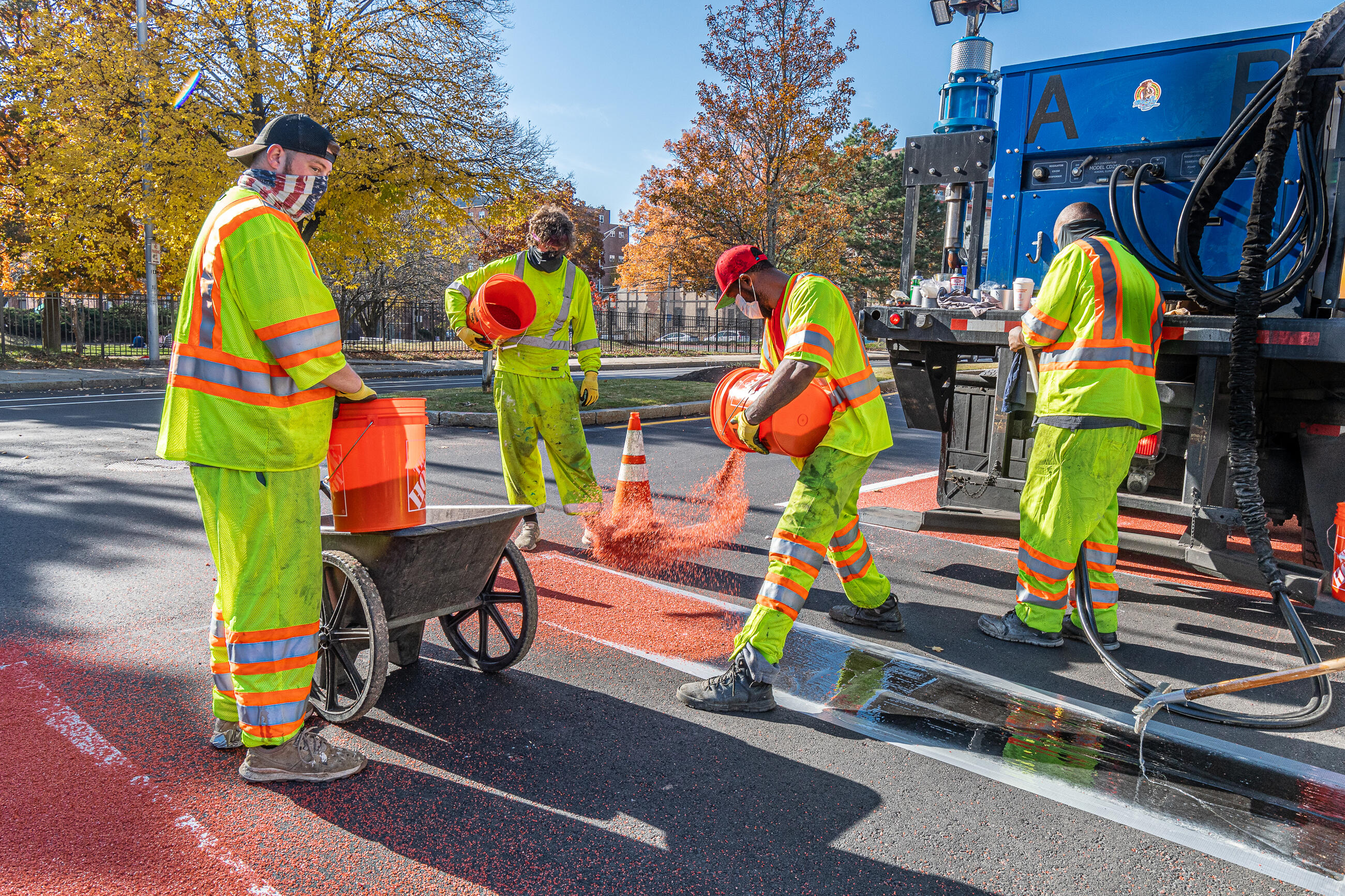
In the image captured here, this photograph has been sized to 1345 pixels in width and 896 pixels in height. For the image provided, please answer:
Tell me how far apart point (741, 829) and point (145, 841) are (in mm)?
1649

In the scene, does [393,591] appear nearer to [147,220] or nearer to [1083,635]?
[1083,635]

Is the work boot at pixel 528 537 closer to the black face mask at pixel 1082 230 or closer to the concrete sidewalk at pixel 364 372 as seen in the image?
the black face mask at pixel 1082 230

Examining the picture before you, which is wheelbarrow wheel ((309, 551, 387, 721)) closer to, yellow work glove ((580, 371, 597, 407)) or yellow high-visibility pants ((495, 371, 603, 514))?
yellow high-visibility pants ((495, 371, 603, 514))

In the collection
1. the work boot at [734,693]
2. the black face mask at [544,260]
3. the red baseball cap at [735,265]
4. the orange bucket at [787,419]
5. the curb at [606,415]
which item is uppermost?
the black face mask at [544,260]

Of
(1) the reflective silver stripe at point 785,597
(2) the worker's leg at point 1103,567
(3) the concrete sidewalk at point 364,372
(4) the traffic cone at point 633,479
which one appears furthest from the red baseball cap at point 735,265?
(3) the concrete sidewalk at point 364,372

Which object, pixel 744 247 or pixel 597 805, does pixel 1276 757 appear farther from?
pixel 744 247

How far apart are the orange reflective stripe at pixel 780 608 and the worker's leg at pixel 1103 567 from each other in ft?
5.37

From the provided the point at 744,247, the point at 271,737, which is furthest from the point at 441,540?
the point at 744,247

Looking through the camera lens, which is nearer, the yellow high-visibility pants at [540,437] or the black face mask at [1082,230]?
the black face mask at [1082,230]

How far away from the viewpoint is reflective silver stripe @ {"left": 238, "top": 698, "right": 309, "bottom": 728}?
8.79 feet

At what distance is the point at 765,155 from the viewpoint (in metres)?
18.5

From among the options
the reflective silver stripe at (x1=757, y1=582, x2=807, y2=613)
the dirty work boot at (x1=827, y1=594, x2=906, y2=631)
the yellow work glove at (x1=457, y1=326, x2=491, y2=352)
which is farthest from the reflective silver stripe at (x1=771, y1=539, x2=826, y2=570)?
the yellow work glove at (x1=457, y1=326, x2=491, y2=352)

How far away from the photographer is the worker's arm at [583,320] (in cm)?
552

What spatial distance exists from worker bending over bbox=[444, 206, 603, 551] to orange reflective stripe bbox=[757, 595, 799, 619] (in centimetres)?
224
